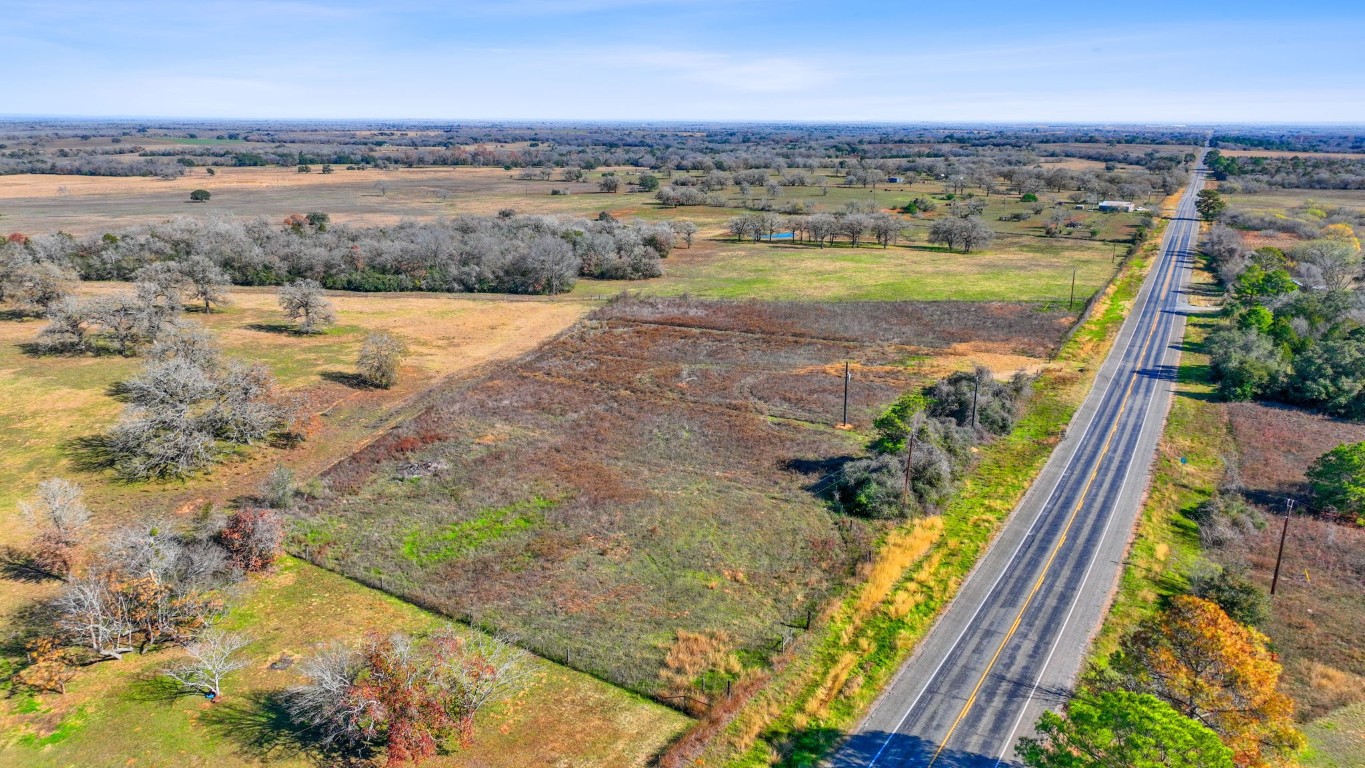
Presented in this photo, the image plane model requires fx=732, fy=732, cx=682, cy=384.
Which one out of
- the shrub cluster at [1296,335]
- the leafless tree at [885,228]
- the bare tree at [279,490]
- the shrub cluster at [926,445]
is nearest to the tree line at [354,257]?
the leafless tree at [885,228]

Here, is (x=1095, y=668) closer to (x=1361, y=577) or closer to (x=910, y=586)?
(x=910, y=586)

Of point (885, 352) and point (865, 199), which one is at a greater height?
point (865, 199)

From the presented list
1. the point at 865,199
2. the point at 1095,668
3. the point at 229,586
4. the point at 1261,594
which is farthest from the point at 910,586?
the point at 865,199

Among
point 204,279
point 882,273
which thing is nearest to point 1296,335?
point 882,273

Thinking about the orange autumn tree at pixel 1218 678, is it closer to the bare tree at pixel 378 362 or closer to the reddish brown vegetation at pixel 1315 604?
the reddish brown vegetation at pixel 1315 604

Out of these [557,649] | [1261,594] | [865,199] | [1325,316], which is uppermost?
[865,199]

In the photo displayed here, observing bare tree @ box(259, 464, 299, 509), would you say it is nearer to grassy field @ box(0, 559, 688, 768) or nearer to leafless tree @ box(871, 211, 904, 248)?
grassy field @ box(0, 559, 688, 768)
